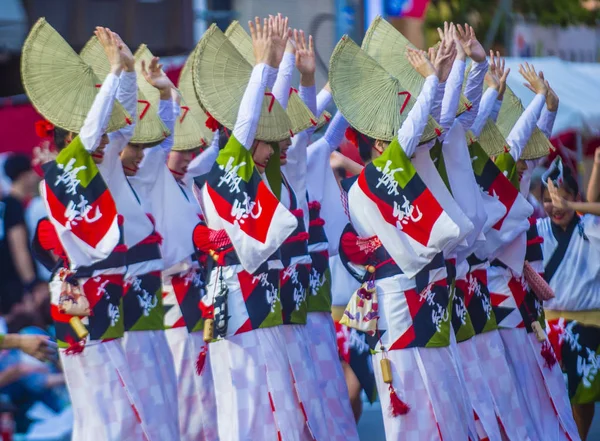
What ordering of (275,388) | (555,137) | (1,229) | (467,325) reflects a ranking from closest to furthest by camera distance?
(275,388)
(467,325)
(1,229)
(555,137)

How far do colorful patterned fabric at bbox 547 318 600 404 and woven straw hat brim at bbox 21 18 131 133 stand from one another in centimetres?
323

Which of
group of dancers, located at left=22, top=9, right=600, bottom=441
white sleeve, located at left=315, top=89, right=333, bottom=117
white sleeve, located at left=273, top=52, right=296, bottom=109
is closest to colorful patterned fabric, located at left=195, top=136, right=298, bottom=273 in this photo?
group of dancers, located at left=22, top=9, right=600, bottom=441

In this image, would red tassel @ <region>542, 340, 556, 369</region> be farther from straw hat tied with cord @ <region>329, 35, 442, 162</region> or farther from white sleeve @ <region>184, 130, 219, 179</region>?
white sleeve @ <region>184, 130, 219, 179</region>

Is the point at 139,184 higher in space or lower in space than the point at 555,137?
higher

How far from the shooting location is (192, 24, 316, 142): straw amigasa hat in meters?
5.62

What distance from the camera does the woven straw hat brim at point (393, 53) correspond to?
20.4ft

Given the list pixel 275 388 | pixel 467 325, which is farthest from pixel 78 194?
pixel 467 325

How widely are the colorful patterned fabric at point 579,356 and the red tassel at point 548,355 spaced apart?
0.64 meters

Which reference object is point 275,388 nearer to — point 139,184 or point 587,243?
point 139,184

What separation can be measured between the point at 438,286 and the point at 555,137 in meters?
7.14

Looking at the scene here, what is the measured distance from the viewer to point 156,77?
6473 mm

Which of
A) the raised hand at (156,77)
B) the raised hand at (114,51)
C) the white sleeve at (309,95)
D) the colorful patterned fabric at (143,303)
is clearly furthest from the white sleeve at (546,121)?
the raised hand at (114,51)

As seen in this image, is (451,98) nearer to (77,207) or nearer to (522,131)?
(522,131)

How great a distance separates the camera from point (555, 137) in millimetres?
12375
